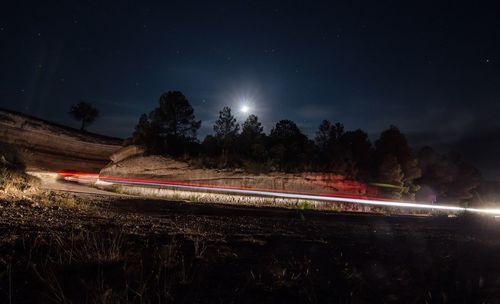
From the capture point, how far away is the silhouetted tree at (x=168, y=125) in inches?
1259

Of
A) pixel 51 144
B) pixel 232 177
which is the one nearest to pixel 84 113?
pixel 51 144

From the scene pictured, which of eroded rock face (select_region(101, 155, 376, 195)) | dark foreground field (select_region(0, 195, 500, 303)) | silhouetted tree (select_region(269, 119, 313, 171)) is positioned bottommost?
dark foreground field (select_region(0, 195, 500, 303))

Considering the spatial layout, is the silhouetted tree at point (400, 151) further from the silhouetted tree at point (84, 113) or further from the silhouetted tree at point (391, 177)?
the silhouetted tree at point (84, 113)

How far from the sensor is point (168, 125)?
3531 cm

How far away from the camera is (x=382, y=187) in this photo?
33.3m

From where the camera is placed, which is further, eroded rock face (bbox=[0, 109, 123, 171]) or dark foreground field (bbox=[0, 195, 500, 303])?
eroded rock face (bbox=[0, 109, 123, 171])

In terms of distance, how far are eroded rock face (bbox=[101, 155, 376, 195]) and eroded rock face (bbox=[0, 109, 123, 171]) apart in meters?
13.8

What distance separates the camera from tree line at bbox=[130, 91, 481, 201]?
2942 centimetres

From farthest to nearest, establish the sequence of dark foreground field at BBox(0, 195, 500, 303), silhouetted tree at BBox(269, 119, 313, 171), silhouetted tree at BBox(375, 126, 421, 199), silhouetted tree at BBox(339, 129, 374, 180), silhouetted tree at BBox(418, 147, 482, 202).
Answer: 1. silhouetted tree at BBox(418, 147, 482, 202)
2. silhouetted tree at BBox(375, 126, 421, 199)
3. silhouetted tree at BBox(339, 129, 374, 180)
4. silhouetted tree at BBox(269, 119, 313, 171)
5. dark foreground field at BBox(0, 195, 500, 303)

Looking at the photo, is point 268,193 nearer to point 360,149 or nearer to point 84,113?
point 360,149

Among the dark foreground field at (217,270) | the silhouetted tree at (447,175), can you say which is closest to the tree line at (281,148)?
Answer: the silhouetted tree at (447,175)

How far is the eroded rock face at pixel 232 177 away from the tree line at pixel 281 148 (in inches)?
30.7

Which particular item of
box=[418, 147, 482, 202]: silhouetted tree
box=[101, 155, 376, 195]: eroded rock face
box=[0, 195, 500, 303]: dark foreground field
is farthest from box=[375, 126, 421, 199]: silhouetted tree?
box=[0, 195, 500, 303]: dark foreground field

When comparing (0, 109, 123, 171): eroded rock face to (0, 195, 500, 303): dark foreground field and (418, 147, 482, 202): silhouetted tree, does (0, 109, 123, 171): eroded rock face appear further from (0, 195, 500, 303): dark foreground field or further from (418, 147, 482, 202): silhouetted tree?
(418, 147, 482, 202): silhouetted tree
